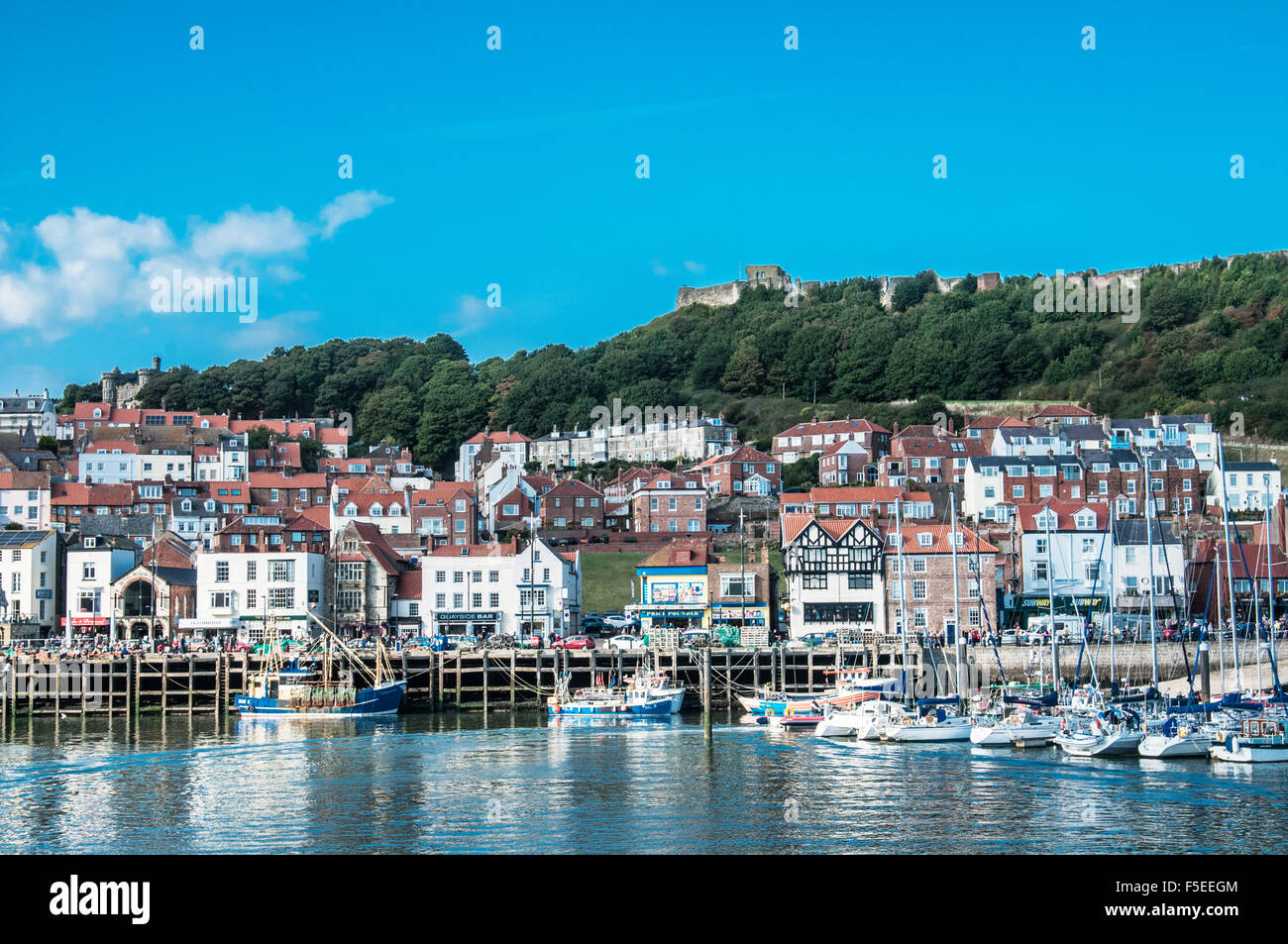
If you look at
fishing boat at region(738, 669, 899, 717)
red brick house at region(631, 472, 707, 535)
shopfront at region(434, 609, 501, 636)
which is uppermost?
red brick house at region(631, 472, 707, 535)

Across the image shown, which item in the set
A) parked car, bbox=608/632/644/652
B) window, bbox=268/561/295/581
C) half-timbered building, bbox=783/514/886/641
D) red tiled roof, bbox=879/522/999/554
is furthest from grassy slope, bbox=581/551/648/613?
red tiled roof, bbox=879/522/999/554

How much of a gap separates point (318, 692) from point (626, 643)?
1198cm

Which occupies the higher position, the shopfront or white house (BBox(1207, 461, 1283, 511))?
white house (BBox(1207, 461, 1283, 511))

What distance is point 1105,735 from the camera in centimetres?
3506

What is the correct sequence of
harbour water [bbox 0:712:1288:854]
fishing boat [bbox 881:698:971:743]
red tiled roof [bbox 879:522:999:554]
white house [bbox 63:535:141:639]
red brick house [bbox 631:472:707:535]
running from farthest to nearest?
red brick house [bbox 631:472:707:535] → white house [bbox 63:535:141:639] → red tiled roof [bbox 879:522:999:554] → fishing boat [bbox 881:698:971:743] → harbour water [bbox 0:712:1288:854]

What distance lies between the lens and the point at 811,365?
114 meters

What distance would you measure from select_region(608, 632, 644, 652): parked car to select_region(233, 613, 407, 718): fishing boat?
8.40m

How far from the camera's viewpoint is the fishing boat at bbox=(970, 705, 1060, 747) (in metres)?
36.9

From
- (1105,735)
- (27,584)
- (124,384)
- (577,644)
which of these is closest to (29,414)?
(124,384)

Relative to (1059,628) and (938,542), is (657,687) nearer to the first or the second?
(938,542)

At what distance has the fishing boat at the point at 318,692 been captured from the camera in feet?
151

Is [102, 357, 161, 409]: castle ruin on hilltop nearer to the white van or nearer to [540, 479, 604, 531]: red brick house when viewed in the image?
[540, 479, 604, 531]: red brick house
